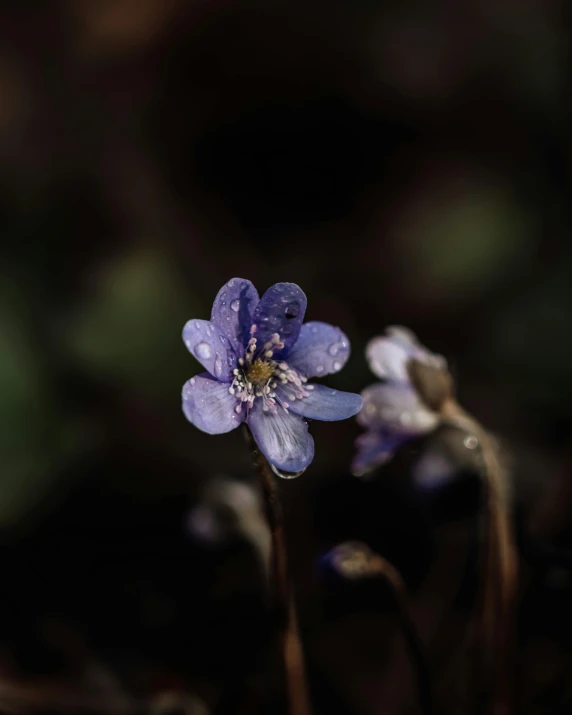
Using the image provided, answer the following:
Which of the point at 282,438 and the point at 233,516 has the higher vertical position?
the point at 282,438

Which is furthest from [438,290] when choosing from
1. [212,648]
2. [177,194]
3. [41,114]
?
[41,114]

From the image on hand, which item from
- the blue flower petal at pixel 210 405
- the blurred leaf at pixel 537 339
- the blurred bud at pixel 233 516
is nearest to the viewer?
the blue flower petal at pixel 210 405

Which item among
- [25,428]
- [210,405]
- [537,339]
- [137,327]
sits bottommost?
[537,339]

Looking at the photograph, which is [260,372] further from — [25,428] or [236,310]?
[25,428]

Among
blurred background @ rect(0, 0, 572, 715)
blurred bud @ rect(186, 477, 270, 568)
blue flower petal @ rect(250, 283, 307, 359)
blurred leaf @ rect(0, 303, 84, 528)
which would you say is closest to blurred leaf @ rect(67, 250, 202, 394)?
blurred background @ rect(0, 0, 572, 715)

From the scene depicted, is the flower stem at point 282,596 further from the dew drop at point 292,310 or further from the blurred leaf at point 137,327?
the blurred leaf at point 137,327

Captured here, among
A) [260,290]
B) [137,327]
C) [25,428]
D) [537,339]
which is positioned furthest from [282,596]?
[537,339]

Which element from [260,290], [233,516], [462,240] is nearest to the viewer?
[233,516]

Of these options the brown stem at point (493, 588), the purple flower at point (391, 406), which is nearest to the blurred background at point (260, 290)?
the brown stem at point (493, 588)
